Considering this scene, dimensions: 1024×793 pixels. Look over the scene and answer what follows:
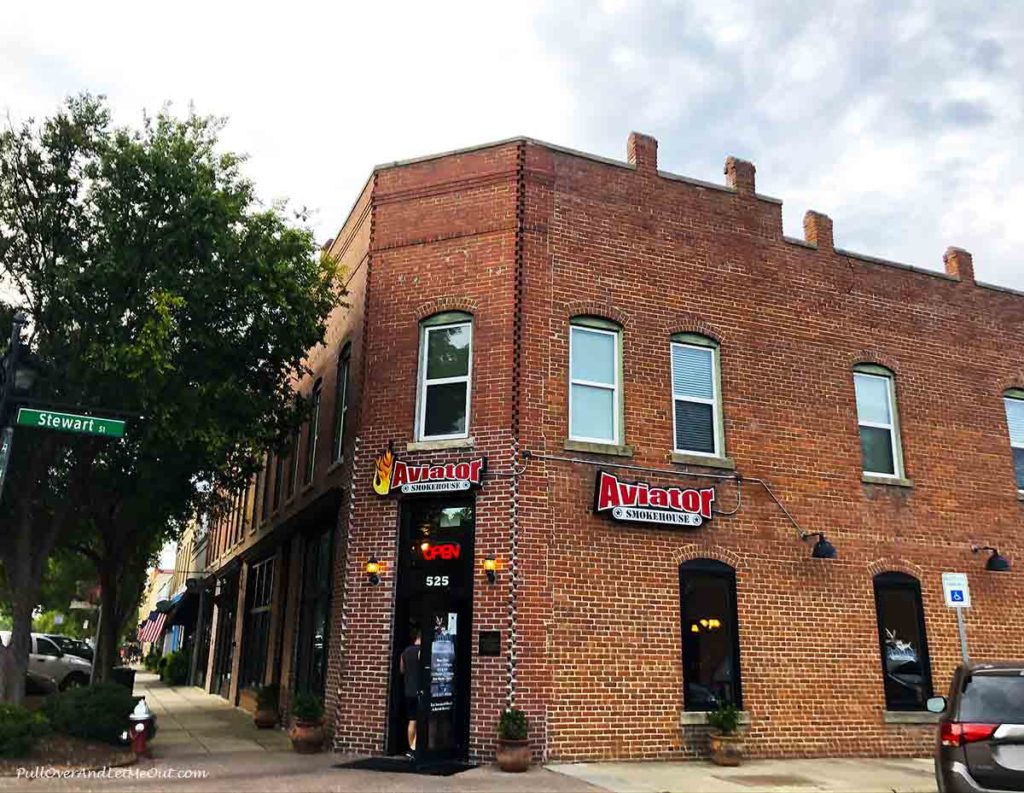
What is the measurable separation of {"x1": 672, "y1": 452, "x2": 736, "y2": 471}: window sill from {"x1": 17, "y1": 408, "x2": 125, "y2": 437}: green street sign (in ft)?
25.5

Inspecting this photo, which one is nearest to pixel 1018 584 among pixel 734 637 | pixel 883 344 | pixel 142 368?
pixel 883 344

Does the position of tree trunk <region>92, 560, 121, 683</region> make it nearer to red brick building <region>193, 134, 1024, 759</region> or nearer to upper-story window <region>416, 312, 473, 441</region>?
red brick building <region>193, 134, 1024, 759</region>

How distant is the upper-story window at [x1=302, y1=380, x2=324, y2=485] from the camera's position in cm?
1732

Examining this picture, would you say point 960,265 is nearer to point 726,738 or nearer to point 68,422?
point 726,738

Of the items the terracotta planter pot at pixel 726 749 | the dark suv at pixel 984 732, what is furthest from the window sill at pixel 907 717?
the dark suv at pixel 984 732

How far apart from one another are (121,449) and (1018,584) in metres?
15.2

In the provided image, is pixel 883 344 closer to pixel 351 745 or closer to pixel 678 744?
pixel 678 744

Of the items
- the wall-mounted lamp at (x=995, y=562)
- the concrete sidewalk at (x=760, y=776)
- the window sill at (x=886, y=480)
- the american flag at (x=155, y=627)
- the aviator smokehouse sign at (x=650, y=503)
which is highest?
the window sill at (x=886, y=480)

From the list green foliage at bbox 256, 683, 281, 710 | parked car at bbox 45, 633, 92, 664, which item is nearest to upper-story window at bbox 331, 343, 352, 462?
green foliage at bbox 256, 683, 281, 710

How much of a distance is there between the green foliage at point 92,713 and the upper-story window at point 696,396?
28.8ft

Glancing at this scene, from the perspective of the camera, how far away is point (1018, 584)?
1496 cm

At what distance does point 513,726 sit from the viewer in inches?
430

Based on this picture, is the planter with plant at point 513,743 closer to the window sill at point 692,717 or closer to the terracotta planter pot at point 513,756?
the terracotta planter pot at point 513,756

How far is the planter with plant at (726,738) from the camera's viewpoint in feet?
38.5
